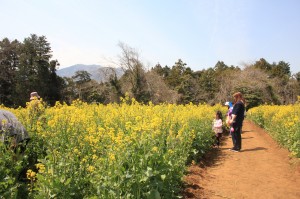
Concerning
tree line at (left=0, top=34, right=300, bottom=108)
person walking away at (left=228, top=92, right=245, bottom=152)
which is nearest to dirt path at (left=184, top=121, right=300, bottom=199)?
person walking away at (left=228, top=92, right=245, bottom=152)

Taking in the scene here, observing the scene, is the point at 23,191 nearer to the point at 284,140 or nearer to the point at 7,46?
the point at 284,140

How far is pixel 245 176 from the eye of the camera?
7.26 meters

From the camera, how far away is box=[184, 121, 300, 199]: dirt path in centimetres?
602

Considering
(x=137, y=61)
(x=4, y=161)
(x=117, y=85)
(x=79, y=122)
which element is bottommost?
(x=4, y=161)

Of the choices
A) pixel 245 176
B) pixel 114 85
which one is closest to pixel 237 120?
pixel 245 176

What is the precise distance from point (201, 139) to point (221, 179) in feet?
8.31

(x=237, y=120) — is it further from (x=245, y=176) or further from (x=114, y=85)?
(x=114, y=85)

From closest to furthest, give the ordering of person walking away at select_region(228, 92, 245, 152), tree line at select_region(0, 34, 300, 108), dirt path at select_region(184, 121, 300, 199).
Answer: dirt path at select_region(184, 121, 300, 199) → person walking away at select_region(228, 92, 245, 152) → tree line at select_region(0, 34, 300, 108)

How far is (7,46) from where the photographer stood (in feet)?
143

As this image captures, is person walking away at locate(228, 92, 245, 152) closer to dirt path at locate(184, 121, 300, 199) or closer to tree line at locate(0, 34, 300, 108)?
dirt path at locate(184, 121, 300, 199)

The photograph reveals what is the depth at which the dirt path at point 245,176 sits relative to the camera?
602 cm

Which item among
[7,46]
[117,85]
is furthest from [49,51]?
[117,85]

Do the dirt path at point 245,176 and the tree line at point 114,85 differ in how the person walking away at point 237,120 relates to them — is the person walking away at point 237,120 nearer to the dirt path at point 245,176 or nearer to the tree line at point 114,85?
the dirt path at point 245,176

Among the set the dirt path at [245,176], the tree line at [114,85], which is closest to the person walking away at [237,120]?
the dirt path at [245,176]
